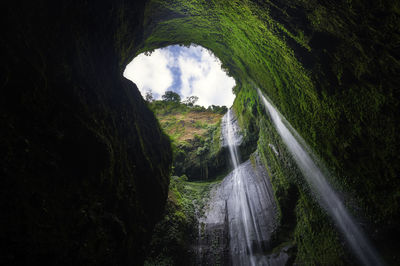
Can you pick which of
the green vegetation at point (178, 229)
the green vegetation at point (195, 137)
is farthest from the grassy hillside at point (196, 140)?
the green vegetation at point (178, 229)

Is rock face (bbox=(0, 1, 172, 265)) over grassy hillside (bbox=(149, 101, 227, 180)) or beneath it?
beneath

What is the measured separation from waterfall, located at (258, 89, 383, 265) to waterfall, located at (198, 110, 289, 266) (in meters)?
3.04

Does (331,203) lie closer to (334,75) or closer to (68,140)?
(334,75)

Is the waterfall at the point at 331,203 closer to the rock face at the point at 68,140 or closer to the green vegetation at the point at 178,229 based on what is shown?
the rock face at the point at 68,140

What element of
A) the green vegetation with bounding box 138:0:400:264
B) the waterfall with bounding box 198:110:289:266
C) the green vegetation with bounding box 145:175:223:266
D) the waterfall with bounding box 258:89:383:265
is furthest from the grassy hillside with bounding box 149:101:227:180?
the green vegetation with bounding box 138:0:400:264

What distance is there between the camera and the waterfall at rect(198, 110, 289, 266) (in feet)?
29.3

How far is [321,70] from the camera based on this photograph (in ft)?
12.9

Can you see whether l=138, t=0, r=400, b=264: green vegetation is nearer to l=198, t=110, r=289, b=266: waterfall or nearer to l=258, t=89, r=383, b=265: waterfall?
l=258, t=89, r=383, b=265: waterfall

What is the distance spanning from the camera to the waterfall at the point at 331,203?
480 cm

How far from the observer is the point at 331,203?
587 cm

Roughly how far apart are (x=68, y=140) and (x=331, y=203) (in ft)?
23.9

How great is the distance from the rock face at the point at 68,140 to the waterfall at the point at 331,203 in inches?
230

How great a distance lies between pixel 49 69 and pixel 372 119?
18.0 feet

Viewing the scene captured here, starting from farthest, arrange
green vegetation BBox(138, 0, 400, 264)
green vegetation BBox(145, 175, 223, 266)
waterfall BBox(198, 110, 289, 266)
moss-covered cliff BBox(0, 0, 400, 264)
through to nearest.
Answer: waterfall BBox(198, 110, 289, 266), green vegetation BBox(145, 175, 223, 266), green vegetation BBox(138, 0, 400, 264), moss-covered cliff BBox(0, 0, 400, 264)
